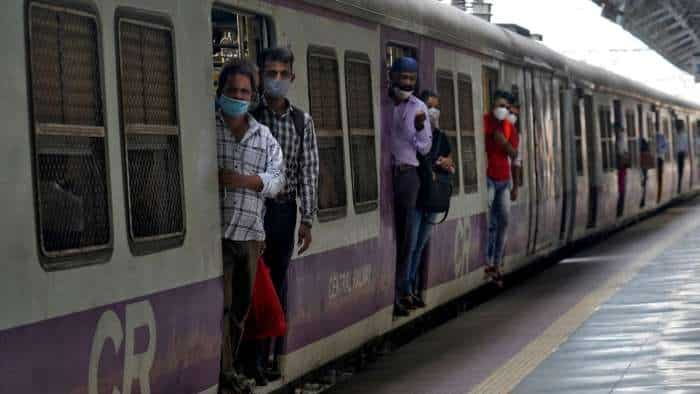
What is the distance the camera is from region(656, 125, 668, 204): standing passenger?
34812 millimetres

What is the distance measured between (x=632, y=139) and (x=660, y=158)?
195 inches

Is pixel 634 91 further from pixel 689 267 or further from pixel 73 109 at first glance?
pixel 73 109

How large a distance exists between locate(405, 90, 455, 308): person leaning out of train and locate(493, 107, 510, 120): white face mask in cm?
285

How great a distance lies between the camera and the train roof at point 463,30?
11.2m

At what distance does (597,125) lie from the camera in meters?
25.5

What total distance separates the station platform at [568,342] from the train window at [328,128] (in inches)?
45.3

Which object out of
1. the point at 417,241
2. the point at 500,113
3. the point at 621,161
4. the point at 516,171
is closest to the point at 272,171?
the point at 417,241

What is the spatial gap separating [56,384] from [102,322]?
0.48m

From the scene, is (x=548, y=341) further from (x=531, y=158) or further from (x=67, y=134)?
(x=531, y=158)

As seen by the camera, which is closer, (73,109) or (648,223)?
(73,109)

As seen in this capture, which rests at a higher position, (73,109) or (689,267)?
(73,109)

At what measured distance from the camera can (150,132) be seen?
273 inches

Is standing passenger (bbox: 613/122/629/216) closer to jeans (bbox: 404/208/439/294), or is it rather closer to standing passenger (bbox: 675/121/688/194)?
standing passenger (bbox: 675/121/688/194)

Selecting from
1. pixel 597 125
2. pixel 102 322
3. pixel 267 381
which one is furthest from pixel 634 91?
pixel 102 322
